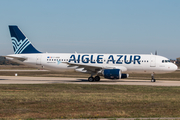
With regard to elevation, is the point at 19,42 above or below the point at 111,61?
above

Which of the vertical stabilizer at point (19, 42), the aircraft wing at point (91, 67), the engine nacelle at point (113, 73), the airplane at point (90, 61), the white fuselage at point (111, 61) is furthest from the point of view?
the vertical stabilizer at point (19, 42)

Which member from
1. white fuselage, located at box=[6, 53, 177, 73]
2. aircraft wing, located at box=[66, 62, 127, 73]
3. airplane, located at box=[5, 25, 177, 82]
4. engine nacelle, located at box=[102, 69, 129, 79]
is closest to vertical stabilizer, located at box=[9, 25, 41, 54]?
airplane, located at box=[5, 25, 177, 82]

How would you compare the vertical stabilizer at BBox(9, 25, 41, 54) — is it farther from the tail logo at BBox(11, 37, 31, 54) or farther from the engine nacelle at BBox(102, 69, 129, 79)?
the engine nacelle at BBox(102, 69, 129, 79)

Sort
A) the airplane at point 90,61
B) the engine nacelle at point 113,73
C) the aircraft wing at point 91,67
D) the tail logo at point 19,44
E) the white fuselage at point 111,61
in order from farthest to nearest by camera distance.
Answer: the tail logo at point 19,44
the white fuselage at point 111,61
the airplane at point 90,61
the aircraft wing at point 91,67
the engine nacelle at point 113,73

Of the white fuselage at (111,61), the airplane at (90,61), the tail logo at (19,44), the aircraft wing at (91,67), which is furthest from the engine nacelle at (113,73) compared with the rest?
the tail logo at (19,44)

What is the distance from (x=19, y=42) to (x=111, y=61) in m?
15.1

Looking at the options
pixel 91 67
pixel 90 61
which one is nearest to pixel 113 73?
pixel 91 67

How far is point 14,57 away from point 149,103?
26219 millimetres

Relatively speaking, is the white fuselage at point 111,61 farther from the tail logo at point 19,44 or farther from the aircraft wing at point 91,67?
the tail logo at point 19,44

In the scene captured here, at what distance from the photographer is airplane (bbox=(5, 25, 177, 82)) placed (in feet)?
116

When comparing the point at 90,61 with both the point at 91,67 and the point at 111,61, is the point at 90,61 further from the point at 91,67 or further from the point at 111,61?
the point at 111,61

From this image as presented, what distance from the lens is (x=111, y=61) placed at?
35.8 metres

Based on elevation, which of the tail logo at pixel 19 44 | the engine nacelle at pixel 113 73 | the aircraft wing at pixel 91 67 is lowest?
the engine nacelle at pixel 113 73

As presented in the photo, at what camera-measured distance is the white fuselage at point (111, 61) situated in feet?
116
